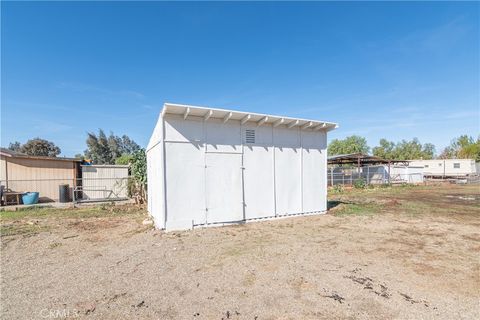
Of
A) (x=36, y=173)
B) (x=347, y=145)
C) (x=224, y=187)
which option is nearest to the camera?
(x=224, y=187)

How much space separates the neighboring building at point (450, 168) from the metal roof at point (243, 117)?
95.4 feet

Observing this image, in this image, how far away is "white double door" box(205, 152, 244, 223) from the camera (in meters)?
6.88

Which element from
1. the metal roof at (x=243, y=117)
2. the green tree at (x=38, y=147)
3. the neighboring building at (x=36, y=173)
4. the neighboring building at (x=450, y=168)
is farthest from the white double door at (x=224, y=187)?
the green tree at (x=38, y=147)

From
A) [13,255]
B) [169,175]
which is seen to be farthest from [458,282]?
[13,255]

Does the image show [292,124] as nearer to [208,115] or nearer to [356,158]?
[208,115]

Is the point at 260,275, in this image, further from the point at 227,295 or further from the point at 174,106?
the point at 174,106

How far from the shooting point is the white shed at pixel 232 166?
21.1 ft

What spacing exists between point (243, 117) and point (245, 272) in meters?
4.48

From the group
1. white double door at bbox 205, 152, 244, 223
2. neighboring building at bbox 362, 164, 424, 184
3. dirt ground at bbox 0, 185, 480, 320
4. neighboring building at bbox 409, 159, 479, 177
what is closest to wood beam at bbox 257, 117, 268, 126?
white double door at bbox 205, 152, 244, 223

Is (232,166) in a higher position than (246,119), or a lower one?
lower

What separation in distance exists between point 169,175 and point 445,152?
6942 centimetres

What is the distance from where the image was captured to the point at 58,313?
278 cm

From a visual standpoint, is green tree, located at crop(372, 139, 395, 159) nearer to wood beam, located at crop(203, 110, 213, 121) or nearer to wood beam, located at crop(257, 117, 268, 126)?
wood beam, located at crop(257, 117, 268, 126)

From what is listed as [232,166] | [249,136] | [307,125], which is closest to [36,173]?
[232,166]
